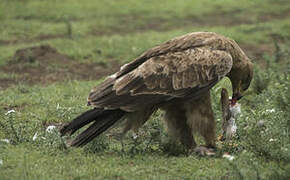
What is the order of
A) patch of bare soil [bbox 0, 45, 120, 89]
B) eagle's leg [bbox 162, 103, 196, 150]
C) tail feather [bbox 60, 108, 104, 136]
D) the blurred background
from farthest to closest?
the blurred background, patch of bare soil [bbox 0, 45, 120, 89], eagle's leg [bbox 162, 103, 196, 150], tail feather [bbox 60, 108, 104, 136]

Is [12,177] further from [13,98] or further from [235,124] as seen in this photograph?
[13,98]

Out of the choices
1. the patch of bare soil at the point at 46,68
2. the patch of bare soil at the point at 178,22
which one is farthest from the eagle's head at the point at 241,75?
the patch of bare soil at the point at 178,22

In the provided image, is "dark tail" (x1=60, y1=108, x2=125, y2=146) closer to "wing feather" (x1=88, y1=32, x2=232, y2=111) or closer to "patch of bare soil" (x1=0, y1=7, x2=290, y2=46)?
"wing feather" (x1=88, y1=32, x2=232, y2=111)

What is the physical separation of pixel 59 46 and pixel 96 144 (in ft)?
23.5

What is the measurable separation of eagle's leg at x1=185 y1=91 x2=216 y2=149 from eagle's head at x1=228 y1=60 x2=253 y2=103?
54cm

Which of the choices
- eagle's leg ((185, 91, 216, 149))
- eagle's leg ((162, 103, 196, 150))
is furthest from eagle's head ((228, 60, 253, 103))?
eagle's leg ((162, 103, 196, 150))

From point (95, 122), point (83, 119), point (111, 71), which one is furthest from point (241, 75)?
point (111, 71)

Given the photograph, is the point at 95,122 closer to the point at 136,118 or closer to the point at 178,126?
the point at 136,118

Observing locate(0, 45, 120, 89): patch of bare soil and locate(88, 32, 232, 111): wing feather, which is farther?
locate(0, 45, 120, 89): patch of bare soil

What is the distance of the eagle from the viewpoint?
5.95 m

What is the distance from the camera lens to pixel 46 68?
38.0ft

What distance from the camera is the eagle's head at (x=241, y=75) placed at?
6.55 meters

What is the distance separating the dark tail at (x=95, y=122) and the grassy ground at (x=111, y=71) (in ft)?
0.60

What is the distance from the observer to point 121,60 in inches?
488
